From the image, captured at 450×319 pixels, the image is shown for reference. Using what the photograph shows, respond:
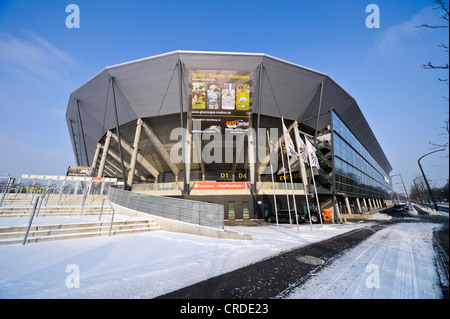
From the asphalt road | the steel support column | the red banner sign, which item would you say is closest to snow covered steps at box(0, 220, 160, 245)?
the asphalt road

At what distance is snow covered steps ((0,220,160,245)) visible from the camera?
6.22 metres

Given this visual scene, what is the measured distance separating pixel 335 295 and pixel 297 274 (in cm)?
128

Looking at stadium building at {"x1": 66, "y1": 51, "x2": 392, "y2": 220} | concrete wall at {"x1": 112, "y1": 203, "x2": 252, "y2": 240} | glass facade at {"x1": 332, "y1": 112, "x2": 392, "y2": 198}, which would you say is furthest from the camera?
glass facade at {"x1": 332, "y1": 112, "x2": 392, "y2": 198}

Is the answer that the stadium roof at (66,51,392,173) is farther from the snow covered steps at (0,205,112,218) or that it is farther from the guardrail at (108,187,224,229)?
the snow covered steps at (0,205,112,218)

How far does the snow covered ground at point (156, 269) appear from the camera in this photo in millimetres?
3412

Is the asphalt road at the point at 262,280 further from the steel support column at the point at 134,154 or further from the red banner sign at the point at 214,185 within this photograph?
the steel support column at the point at 134,154

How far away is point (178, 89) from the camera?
21.7 metres

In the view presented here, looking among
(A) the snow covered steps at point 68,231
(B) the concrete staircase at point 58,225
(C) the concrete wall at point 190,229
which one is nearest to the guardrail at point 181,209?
(C) the concrete wall at point 190,229

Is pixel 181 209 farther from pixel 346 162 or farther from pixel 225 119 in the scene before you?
pixel 346 162

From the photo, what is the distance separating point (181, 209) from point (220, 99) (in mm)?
14062

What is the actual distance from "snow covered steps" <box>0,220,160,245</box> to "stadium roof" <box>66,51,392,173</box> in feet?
56.5

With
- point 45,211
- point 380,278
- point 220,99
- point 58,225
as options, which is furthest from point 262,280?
point 220,99

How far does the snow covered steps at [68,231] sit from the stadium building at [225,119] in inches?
418

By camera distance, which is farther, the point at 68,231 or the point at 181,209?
the point at 181,209
